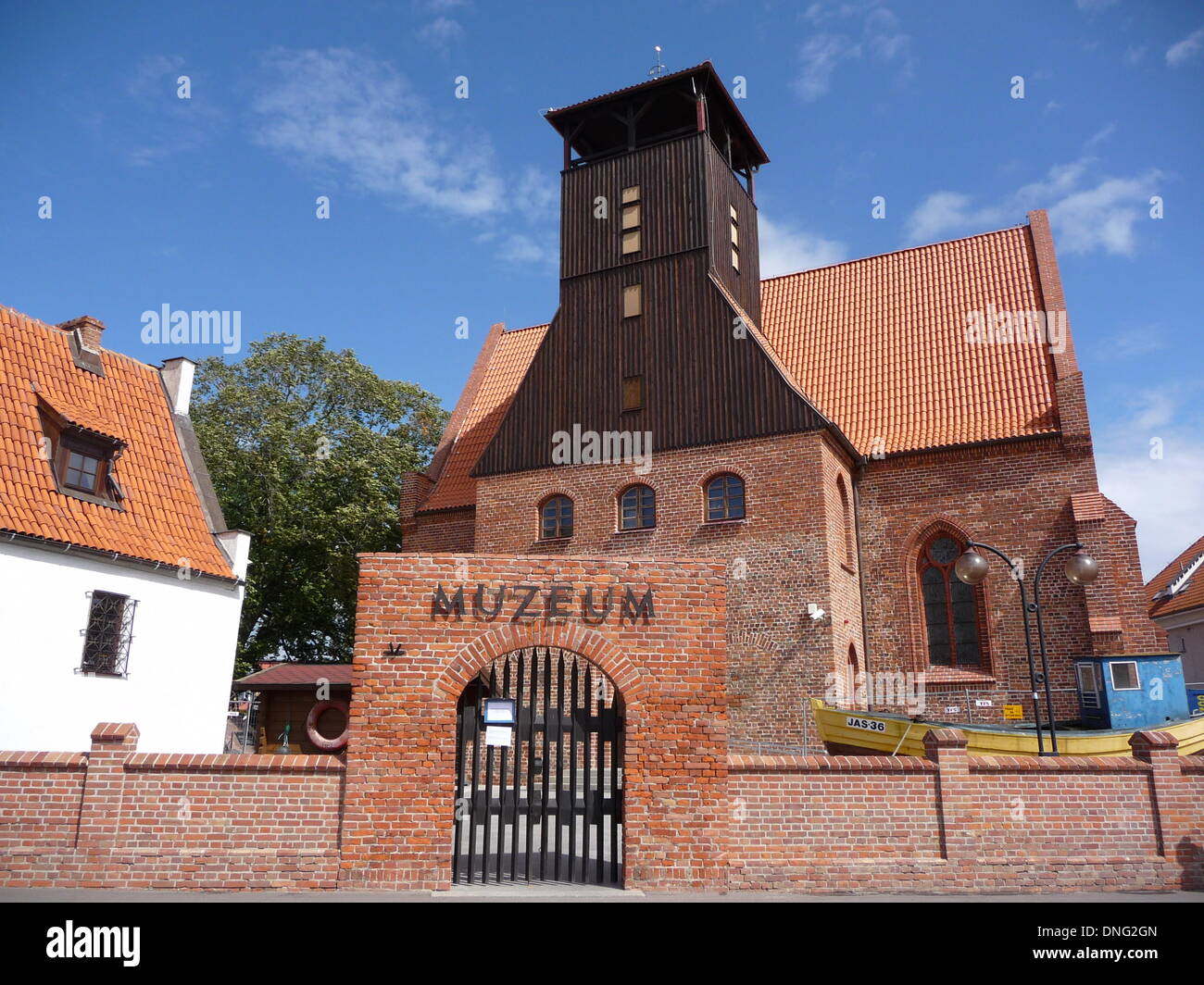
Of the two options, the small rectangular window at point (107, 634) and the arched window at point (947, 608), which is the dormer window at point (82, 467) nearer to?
the small rectangular window at point (107, 634)

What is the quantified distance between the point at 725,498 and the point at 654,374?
3.47 m

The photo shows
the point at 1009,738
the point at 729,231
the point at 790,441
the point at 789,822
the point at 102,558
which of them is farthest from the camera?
the point at 729,231

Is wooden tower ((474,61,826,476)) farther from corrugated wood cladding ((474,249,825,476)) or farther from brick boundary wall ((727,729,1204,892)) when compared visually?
brick boundary wall ((727,729,1204,892))

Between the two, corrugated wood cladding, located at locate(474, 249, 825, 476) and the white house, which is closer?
the white house

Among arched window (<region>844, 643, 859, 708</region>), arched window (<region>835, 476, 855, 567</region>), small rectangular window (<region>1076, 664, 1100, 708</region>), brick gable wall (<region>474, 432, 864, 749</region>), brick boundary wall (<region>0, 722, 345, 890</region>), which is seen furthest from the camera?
arched window (<region>835, 476, 855, 567</region>)

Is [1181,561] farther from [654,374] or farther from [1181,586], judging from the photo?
[654,374]

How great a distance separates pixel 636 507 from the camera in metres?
19.8

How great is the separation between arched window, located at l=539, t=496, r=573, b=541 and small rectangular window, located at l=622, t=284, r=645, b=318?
4725mm

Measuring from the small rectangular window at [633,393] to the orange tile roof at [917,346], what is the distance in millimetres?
4530

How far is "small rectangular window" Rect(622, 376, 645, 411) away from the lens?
66.1ft

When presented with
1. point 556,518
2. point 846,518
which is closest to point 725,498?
point 846,518

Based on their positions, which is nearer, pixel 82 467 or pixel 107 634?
pixel 107 634

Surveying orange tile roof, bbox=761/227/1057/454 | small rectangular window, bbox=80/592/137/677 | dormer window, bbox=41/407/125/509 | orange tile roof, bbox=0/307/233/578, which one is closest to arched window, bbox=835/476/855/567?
orange tile roof, bbox=761/227/1057/454
